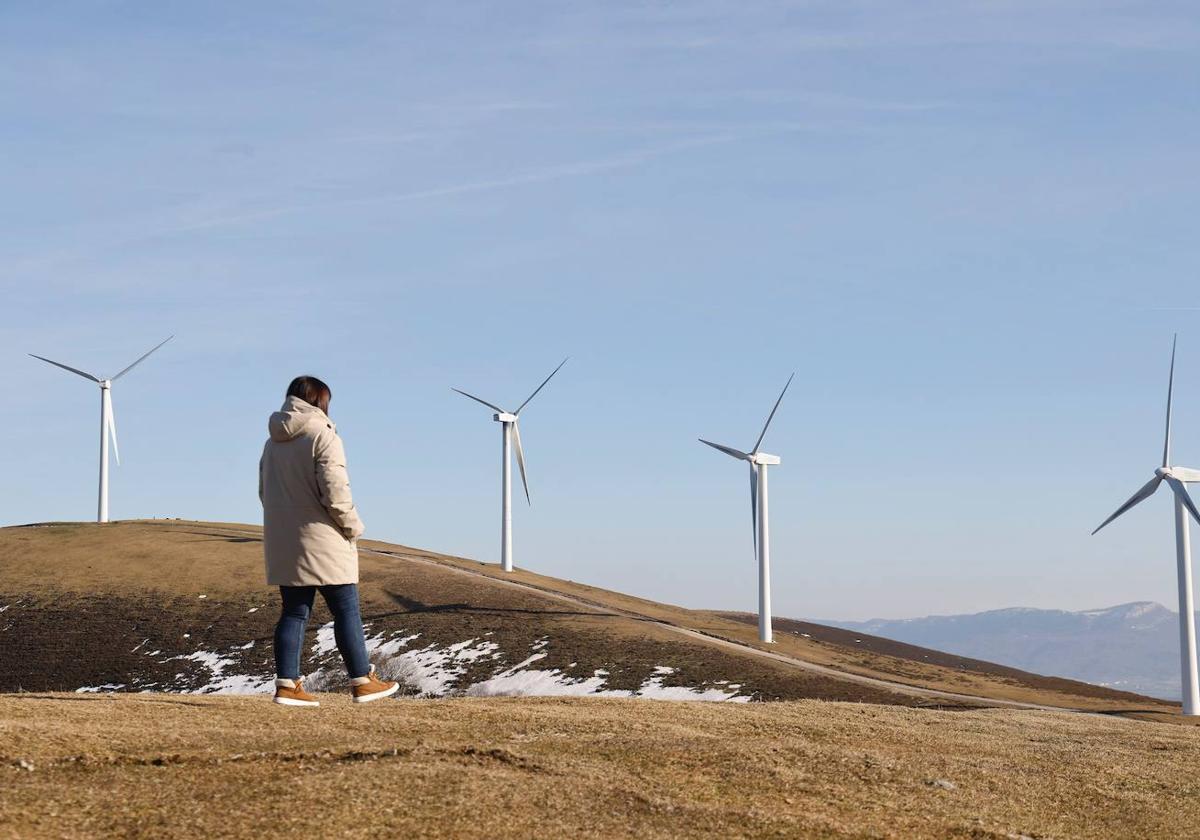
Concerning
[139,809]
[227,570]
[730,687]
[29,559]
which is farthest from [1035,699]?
[29,559]

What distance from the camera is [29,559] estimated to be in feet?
306

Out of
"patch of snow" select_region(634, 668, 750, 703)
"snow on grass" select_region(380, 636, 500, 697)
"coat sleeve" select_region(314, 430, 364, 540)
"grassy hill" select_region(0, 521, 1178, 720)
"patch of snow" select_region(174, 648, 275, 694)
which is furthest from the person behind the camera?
"patch of snow" select_region(174, 648, 275, 694)

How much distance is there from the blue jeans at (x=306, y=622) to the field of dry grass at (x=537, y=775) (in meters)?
0.65

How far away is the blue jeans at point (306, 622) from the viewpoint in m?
14.8

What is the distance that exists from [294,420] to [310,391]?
1.71 feet

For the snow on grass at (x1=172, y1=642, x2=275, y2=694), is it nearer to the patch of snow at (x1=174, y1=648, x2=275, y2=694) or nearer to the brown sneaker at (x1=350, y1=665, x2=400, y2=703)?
the patch of snow at (x1=174, y1=648, x2=275, y2=694)

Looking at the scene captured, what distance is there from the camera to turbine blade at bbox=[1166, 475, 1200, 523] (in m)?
62.5

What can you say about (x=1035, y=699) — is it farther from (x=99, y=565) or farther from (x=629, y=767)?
(x=99, y=565)

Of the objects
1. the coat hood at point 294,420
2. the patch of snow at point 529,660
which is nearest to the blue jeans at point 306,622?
the coat hood at point 294,420

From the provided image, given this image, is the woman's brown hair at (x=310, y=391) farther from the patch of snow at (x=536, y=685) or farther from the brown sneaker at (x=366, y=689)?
the patch of snow at (x=536, y=685)

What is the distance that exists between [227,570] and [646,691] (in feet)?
135

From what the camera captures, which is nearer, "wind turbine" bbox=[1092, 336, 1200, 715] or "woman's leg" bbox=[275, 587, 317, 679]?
"woman's leg" bbox=[275, 587, 317, 679]

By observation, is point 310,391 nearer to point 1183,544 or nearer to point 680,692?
point 680,692

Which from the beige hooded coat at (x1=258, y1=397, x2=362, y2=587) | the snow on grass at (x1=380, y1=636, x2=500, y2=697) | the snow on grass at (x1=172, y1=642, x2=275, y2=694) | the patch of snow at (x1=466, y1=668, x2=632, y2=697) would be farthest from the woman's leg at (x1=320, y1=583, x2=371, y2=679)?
the snow on grass at (x1=172, y1=642, x2=275, y2=694)
